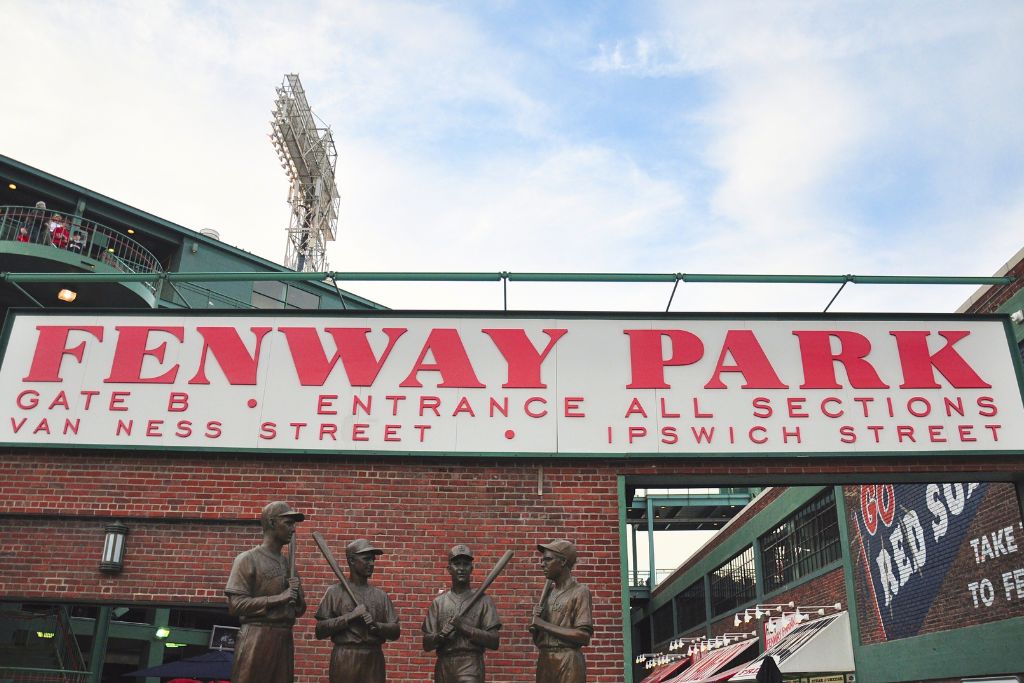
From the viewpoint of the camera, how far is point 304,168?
53.5 meters

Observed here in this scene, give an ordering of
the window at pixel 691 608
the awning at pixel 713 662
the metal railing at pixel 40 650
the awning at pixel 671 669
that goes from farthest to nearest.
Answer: the window at pixel 691 608, the awning at pixel 671 669, the awning at pixel 713 662, the metal railing at pixel 40 650

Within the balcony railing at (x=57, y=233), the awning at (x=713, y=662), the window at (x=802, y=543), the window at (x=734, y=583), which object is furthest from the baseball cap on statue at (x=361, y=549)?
the window at (x=734, y=583)

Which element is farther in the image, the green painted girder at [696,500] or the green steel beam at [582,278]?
the green painted girder at [696,500]

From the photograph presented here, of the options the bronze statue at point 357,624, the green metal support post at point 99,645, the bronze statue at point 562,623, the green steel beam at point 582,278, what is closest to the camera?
the bronze statue at point 357,624

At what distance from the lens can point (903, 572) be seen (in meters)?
16.0

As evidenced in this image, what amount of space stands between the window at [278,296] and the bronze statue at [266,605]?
77.6 ft

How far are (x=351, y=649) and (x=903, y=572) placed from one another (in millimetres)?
12822

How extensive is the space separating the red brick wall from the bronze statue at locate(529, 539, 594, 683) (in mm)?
2084

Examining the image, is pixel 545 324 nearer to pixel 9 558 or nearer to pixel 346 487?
pixel 346 487

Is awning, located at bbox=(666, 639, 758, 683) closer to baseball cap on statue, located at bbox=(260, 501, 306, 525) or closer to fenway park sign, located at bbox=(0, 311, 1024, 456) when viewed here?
fenway park sign, located at bbox=(0, 311, 1024, 456)

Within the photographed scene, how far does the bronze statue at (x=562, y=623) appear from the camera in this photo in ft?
23.4

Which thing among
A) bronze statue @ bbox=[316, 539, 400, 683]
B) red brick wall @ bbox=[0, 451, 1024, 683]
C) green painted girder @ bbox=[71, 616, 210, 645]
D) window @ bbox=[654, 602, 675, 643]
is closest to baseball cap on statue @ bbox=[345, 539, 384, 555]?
bronze statue @ bbox=[316, 539, 400, 683]

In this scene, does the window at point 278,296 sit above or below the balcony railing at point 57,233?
above

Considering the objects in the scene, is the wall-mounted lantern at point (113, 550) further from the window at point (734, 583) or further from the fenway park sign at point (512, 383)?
the window at point (734, 583)
